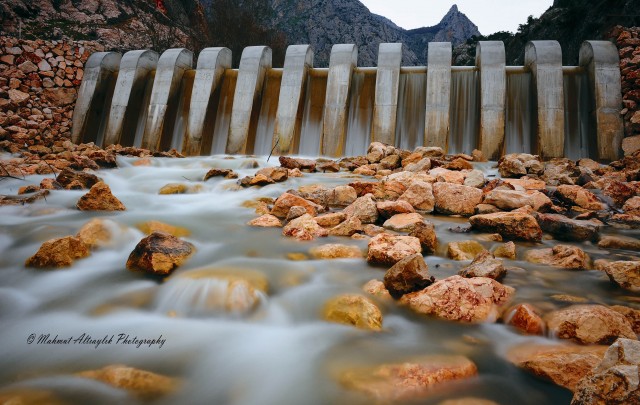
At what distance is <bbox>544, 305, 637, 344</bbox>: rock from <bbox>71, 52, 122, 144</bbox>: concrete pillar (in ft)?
42.7

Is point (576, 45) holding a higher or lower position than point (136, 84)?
higher

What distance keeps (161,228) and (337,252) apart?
1853mm

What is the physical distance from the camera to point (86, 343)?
198 cm

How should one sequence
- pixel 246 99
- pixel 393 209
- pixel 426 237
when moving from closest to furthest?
pixel 426 237, pixel 393 209, pixel 246 99

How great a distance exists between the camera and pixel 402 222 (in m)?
3.75

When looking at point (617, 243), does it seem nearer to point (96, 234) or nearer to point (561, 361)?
point (561, 361)

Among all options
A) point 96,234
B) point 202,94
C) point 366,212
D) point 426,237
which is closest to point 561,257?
point 426,237

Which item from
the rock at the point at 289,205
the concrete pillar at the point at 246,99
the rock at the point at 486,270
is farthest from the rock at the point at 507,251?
the concrete pillar at the point at 246,99

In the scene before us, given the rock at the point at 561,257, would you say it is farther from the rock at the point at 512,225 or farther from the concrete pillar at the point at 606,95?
the concrete pillar at the point at 606,95

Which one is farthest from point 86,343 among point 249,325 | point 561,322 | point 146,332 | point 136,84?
point 136,84

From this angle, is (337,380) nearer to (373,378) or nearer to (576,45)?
(373,378)

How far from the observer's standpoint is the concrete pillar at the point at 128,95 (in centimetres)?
1118

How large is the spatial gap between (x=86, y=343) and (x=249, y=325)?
0.85 metres

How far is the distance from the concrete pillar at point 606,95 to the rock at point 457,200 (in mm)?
6181
